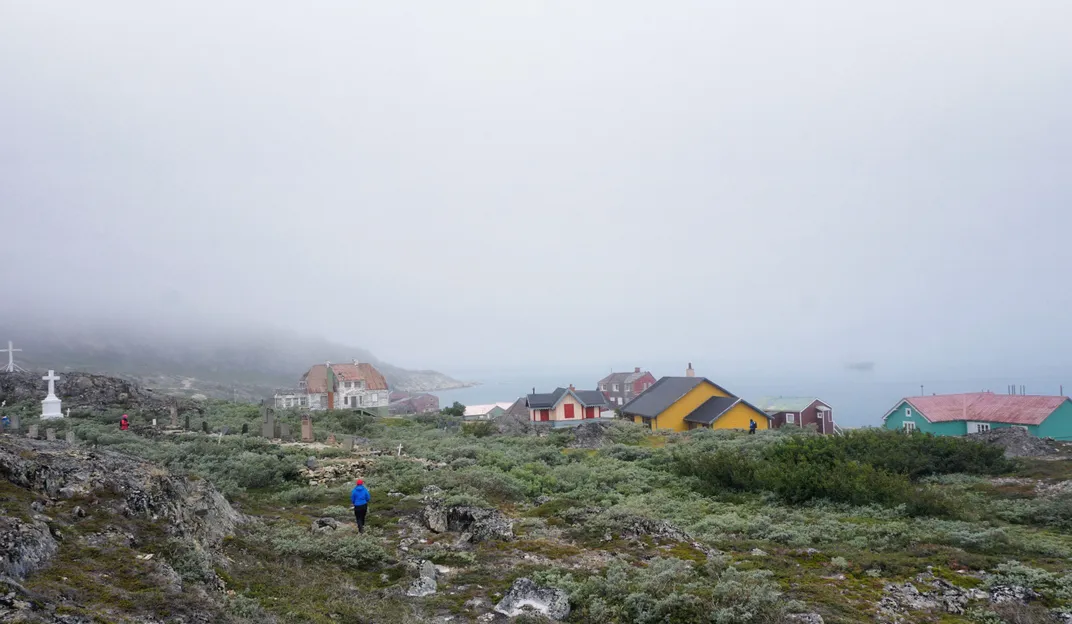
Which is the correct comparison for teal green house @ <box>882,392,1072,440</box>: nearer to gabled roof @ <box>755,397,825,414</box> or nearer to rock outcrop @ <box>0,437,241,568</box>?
gabled roof @ <box>755,397,825,414</box>

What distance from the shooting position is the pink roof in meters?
42.8

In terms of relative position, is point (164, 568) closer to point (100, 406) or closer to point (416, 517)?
point (416, 517)

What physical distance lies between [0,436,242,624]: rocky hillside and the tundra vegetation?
19 centimetres

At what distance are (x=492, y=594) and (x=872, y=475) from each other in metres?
14.0

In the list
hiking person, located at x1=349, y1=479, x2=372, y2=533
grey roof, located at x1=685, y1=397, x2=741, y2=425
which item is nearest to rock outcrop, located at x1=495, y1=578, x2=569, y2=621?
hiking person, located at x1=349, y1=479, x2=372, y2=533

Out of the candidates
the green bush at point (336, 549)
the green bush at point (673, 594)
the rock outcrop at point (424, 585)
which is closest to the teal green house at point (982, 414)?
the green bush at point (673, 594)

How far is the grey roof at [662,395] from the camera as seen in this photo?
47312mm

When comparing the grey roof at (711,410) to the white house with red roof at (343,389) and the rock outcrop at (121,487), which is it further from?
the white house with red roof at (343,389)

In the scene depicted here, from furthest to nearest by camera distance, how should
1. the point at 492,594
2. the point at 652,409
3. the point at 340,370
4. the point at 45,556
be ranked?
the point at 340,370 → the point at 652,409 → the point at 492,594 → the point at 45,556

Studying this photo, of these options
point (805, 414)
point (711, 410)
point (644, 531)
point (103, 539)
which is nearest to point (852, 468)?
point (644, 531)

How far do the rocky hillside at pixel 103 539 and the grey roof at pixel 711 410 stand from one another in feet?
121

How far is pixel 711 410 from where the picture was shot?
4525 centimetres

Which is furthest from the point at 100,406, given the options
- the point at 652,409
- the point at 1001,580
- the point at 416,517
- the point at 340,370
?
the point at 340,370

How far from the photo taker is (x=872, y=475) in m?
18.4
